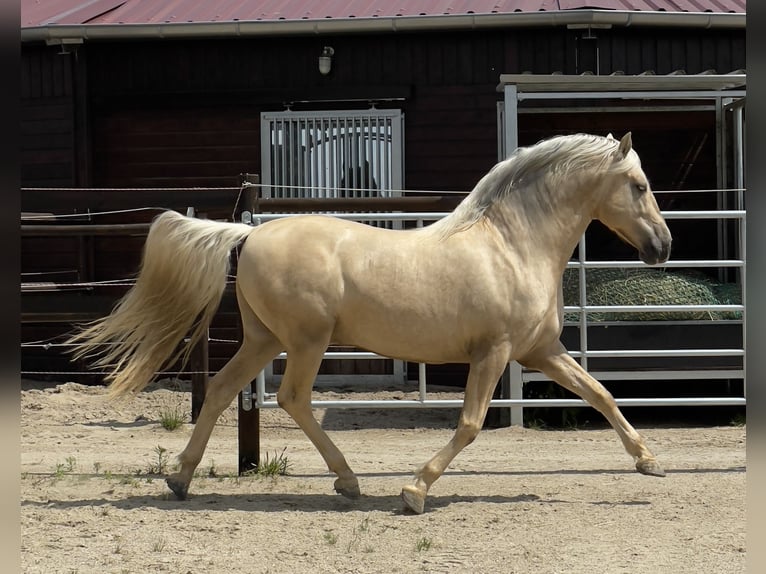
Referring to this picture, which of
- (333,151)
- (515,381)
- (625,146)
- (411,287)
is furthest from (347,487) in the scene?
(333,151)

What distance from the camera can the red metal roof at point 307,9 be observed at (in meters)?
9.60

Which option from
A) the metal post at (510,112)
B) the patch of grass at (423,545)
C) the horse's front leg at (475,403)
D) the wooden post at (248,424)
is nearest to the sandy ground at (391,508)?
the patch of grass at (423,545)

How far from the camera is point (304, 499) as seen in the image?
505cm

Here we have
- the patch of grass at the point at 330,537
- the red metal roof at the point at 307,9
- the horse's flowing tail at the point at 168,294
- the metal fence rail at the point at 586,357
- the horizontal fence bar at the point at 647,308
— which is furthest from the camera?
the red metal roof at the point at 307,9

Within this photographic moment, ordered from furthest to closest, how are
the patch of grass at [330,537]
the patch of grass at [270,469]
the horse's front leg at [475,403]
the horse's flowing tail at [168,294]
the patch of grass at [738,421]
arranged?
the patch of grass at [738,421] → the patch of grass at [270,469] → the horse's flowing tail at [168,294] → the horse's front leg at [475,403] → the patch of grass at [330,537]

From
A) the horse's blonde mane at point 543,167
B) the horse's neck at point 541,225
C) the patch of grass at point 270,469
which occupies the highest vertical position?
the horse's blonde mane at point 543,167

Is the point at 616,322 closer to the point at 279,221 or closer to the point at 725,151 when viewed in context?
the point at 725,151

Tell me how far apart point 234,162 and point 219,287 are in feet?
17.8

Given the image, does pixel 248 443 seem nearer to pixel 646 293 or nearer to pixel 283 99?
pixel 646 293

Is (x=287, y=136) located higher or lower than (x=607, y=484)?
higher

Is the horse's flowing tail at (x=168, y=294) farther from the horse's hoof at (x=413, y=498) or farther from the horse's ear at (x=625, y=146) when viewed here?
the horse's ear at (x=625, y=146)

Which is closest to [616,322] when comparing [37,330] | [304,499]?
[304,499]

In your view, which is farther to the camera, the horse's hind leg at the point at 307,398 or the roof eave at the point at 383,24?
the roof eave at the point at 383,24

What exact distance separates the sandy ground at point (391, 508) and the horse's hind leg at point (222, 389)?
0.13 meters
